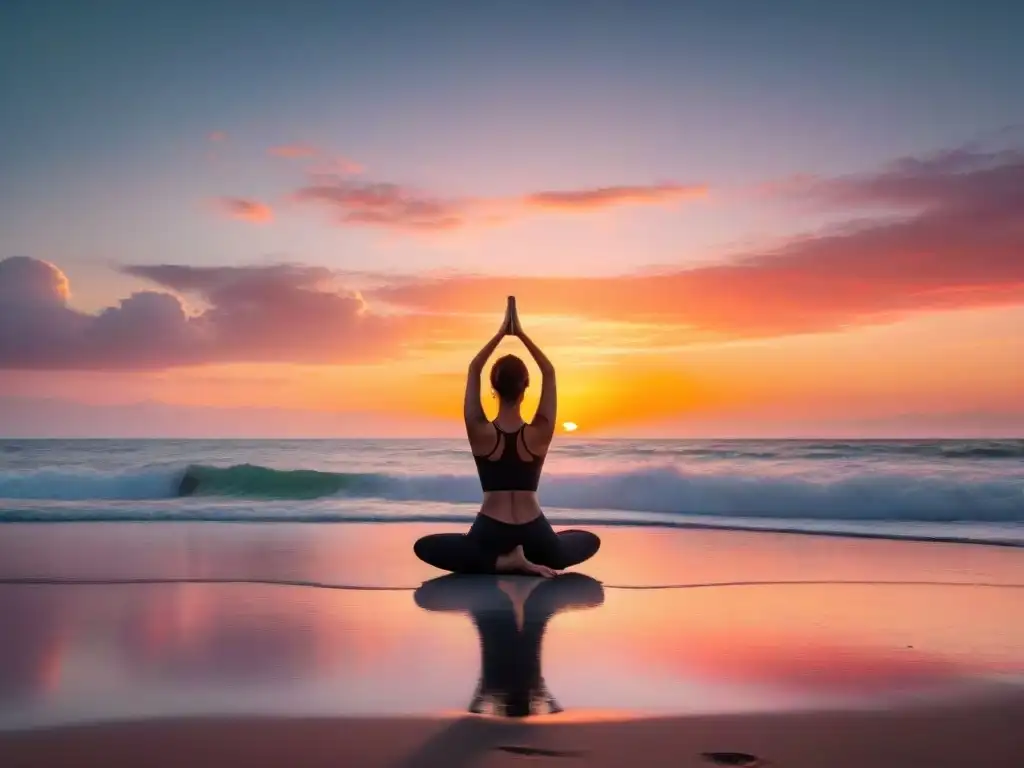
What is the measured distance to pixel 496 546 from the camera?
712cm

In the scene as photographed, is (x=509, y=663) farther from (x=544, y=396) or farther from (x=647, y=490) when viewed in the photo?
(x=647, y=490)

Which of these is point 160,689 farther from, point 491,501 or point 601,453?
point 601,453

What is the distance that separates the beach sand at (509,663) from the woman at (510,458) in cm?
29

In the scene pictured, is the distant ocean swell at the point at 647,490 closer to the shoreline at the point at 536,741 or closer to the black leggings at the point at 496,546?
the black leggings at the point at 496,546

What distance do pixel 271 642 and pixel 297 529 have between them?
6.54 meters

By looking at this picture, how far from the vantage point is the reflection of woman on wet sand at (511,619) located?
3.83 meters

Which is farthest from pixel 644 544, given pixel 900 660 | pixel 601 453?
pixel 601 453

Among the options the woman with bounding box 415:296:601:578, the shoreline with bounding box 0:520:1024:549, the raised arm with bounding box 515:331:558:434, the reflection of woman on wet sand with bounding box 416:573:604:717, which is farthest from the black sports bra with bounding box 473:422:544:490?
the shoreline with bounding box 0:520:1024:549

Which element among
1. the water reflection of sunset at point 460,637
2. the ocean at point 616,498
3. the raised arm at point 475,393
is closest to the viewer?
the water reflection of sunset at point 460,637

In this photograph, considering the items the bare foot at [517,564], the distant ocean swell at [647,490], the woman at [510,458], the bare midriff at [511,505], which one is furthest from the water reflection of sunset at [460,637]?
the distant ocean swell at [647,490]

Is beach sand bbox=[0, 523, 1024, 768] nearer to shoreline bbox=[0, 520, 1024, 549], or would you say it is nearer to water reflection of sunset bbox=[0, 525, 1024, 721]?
water reflection of sunset bbox=[0, 525, 1024, 721]

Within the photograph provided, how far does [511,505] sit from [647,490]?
424 inches

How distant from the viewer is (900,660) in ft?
15.0

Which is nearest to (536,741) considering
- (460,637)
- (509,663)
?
(509,663)
